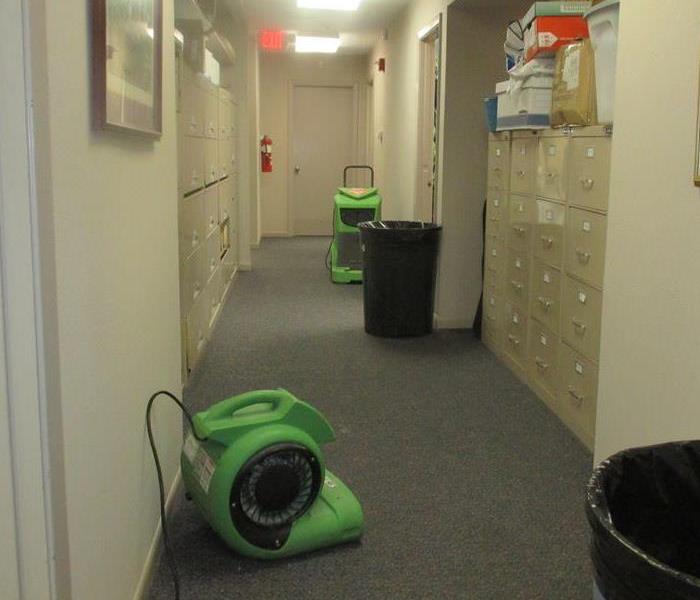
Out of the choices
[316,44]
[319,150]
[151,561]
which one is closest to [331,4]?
[316,44]

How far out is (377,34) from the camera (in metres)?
8.09

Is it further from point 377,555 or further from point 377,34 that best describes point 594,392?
point 377,34

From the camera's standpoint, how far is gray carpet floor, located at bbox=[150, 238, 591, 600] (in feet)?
6.96

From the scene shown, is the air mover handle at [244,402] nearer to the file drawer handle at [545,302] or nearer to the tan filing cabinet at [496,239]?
the file drawer handle at [545,302]

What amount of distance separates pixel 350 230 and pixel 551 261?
3.37 m

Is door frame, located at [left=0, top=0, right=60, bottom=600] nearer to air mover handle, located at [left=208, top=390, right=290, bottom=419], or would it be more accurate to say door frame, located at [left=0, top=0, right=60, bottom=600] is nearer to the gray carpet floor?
the gray carpet floor

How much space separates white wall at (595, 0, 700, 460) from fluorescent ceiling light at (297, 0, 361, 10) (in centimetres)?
403

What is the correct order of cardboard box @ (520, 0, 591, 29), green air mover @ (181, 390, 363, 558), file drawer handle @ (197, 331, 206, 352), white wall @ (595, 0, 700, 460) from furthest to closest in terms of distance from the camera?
file drawer handle @ (197, 331, 206, 352), cardboard box @ (520, 0, 591, 29), green air mover @ (181, 390, 363, 558), white wall @ (595, 0, 700, 460)

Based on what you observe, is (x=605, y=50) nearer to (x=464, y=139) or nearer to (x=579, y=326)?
(x=579, y=326)

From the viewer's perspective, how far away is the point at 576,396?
3.21m

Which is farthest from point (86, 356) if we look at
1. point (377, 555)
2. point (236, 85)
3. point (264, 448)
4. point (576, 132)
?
point (236, 85)

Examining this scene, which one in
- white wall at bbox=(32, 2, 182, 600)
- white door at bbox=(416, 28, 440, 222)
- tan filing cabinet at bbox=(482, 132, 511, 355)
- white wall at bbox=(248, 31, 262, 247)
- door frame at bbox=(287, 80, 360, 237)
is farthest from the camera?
door frame at bbox=(287, 80, 360, 237)

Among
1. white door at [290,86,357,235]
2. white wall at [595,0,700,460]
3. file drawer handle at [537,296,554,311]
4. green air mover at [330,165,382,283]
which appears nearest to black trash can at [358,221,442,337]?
file drawer handle at [537,296,554,311]

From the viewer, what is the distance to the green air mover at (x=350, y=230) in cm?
674
